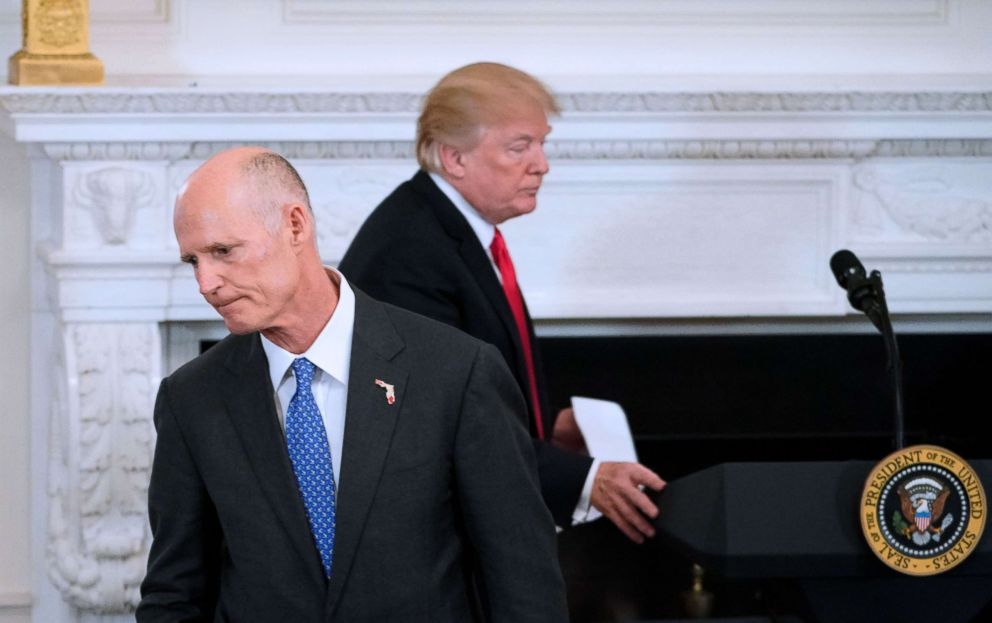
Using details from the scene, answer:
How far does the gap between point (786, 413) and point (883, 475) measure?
6.27ft

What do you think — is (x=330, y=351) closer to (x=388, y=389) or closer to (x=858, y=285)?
(x=388, y=389)

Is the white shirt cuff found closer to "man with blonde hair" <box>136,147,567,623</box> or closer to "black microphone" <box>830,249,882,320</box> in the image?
"black microphone" <box>830,249,882,320</box>

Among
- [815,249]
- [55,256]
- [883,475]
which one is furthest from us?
[815,249]

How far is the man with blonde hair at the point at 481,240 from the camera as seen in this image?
2525 millimetres

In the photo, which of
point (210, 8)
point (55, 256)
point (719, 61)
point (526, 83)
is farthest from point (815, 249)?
point (55, 256)

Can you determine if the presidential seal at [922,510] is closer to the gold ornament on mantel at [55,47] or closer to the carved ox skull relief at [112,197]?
the carved ox skull relief at [112,197]

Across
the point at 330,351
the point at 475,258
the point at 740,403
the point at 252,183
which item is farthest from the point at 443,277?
A: the point at 740,403

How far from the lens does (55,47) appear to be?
11.4 feet

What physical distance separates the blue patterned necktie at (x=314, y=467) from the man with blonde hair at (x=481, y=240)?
0.75 metres

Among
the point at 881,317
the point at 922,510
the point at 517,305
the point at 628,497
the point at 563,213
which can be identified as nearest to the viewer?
the point at 922,510

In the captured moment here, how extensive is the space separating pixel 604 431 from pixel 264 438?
1183mm

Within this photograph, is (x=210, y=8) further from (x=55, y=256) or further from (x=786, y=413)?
(x=786, y=413)

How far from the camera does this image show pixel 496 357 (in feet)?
6.00

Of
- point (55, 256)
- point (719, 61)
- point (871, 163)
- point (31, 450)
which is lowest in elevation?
point (31, 450)
